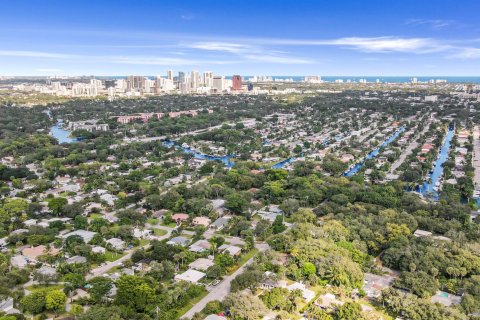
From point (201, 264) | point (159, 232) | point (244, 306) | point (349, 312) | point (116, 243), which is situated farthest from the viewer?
point (159, 232)

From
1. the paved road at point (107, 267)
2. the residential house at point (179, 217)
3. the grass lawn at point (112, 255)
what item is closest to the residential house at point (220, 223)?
the residential house at point (179, 217)

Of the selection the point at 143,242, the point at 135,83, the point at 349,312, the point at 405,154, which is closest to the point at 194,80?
the point at 135,83

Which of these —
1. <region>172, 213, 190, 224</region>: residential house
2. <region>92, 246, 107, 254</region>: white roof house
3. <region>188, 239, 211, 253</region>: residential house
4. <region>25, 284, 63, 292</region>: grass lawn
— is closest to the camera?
<region>25, 284, 63, 292</region>: grass lawn

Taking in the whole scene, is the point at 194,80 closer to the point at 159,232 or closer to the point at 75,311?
the point at 159,232

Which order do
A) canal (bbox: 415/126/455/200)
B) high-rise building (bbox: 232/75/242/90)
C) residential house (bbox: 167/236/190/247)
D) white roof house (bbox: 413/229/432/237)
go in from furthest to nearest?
high-rise building (bbox: 232/75/242/90) < canal (bbox: 415/126/455/200) < white roof house (bbox: 413/229/432/237) < residential house (bbox: 167/236/190/247)

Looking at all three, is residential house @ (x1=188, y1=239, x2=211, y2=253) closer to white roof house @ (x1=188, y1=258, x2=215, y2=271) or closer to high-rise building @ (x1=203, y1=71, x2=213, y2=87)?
white roof house @ (x1=188, y1=258, x2=215, y2=271)

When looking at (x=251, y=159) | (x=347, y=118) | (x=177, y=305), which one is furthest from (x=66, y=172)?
(x=347, y=118)

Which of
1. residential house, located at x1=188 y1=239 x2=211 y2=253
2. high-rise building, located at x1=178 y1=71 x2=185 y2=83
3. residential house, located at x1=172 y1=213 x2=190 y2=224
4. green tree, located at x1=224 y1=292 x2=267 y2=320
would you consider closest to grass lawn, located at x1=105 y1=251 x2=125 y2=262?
residential house, located at x1=188 y1=239 x2=211 y2=253

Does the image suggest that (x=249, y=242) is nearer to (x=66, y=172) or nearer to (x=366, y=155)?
(x=66, y=172)

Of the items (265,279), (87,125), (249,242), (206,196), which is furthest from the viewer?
(87,125)
